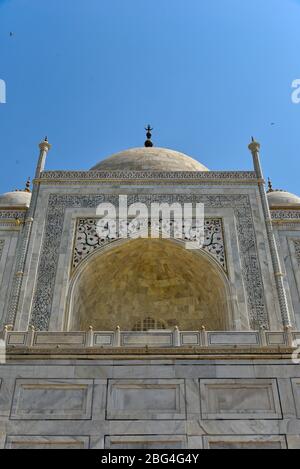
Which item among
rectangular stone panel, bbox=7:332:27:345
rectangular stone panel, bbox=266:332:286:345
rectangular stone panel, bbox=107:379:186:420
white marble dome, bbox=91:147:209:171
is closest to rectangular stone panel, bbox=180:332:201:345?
rectangular stone panel, bbox=107:379:186:420

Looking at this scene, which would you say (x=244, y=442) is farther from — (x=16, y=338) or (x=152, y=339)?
(x=16, y=338)

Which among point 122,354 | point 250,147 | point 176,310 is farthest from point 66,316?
point 250,147

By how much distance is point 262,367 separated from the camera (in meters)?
8.52

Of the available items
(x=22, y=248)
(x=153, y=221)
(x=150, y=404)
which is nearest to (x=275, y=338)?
(x=150, y=404)

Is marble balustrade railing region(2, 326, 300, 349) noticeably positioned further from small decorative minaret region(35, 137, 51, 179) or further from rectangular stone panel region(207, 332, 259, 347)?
small decorative minaret region(35, 137, 51, 179)

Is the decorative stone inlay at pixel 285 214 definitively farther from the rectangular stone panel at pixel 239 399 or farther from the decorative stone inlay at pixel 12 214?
the decorative stone inlay at pixel 12 214

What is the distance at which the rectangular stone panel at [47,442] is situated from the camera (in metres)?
7.70

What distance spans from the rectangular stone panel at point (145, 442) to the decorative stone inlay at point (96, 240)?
4.48 metres

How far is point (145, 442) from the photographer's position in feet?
25.4

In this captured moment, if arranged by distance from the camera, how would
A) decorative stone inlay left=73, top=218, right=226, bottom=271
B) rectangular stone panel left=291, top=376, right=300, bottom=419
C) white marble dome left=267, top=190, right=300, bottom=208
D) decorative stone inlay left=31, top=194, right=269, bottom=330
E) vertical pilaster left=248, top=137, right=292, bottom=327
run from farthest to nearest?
white marble dome left=267, top=190, right=300, bottom=208, decorative stone inlay left=73, top=218, right=226, bottom=271, decorative stone inlay left=31, top=194, right=269, bottom=330, vertical pilaster left=248, top=137, right=292, bottom=327, rectangular stone panel left=291, top=376, right=300, bottom=419

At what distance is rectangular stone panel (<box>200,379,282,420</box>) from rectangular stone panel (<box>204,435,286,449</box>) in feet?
1.01

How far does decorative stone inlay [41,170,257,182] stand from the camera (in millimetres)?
13000
